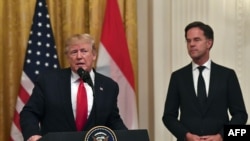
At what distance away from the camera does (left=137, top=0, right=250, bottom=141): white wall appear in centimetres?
474

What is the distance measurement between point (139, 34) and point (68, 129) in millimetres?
1949

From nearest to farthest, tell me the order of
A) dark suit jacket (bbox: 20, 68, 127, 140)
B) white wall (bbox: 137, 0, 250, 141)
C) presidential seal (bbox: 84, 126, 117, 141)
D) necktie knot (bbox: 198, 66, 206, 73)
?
1. presidential seal (bbox: 84, 126, 117, 141)
2. dark suit jacket (bbox: 20, 68, 127, 140)
3. necktie knot (bbox: 198, 66, 206, 73)
4. white wall (bbox: 137, 0, 250, 141)

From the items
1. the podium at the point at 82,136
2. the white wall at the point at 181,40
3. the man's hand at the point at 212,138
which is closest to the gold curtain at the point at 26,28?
the white wall at the point at 181,40

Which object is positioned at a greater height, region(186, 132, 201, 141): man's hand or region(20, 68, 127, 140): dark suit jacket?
region(20, 68, 127, 140): dark suit jacket

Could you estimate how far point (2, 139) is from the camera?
4336 millimetres

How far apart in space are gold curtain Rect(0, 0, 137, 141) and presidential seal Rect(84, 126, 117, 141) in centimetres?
229

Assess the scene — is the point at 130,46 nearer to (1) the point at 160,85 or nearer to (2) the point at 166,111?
(1) the point at 160,85

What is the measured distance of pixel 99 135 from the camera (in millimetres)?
2260

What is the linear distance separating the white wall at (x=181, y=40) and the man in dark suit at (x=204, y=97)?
4.28 feet

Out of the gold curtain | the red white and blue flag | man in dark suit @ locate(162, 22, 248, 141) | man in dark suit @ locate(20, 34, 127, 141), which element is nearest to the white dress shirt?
man in dark suit @ locate(20, 34, 127, 141)

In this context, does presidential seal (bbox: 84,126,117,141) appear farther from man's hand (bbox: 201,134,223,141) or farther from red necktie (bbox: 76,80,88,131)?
man's hand (bbox: 201,134,223,141)

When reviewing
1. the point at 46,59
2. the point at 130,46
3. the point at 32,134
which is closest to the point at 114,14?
the point at 130,46

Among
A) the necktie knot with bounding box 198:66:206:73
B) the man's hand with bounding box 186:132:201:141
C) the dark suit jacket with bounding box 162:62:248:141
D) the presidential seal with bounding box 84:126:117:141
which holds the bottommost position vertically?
the man's hand with bounding box 186:132:201:141

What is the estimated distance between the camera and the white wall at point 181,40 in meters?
4.74
